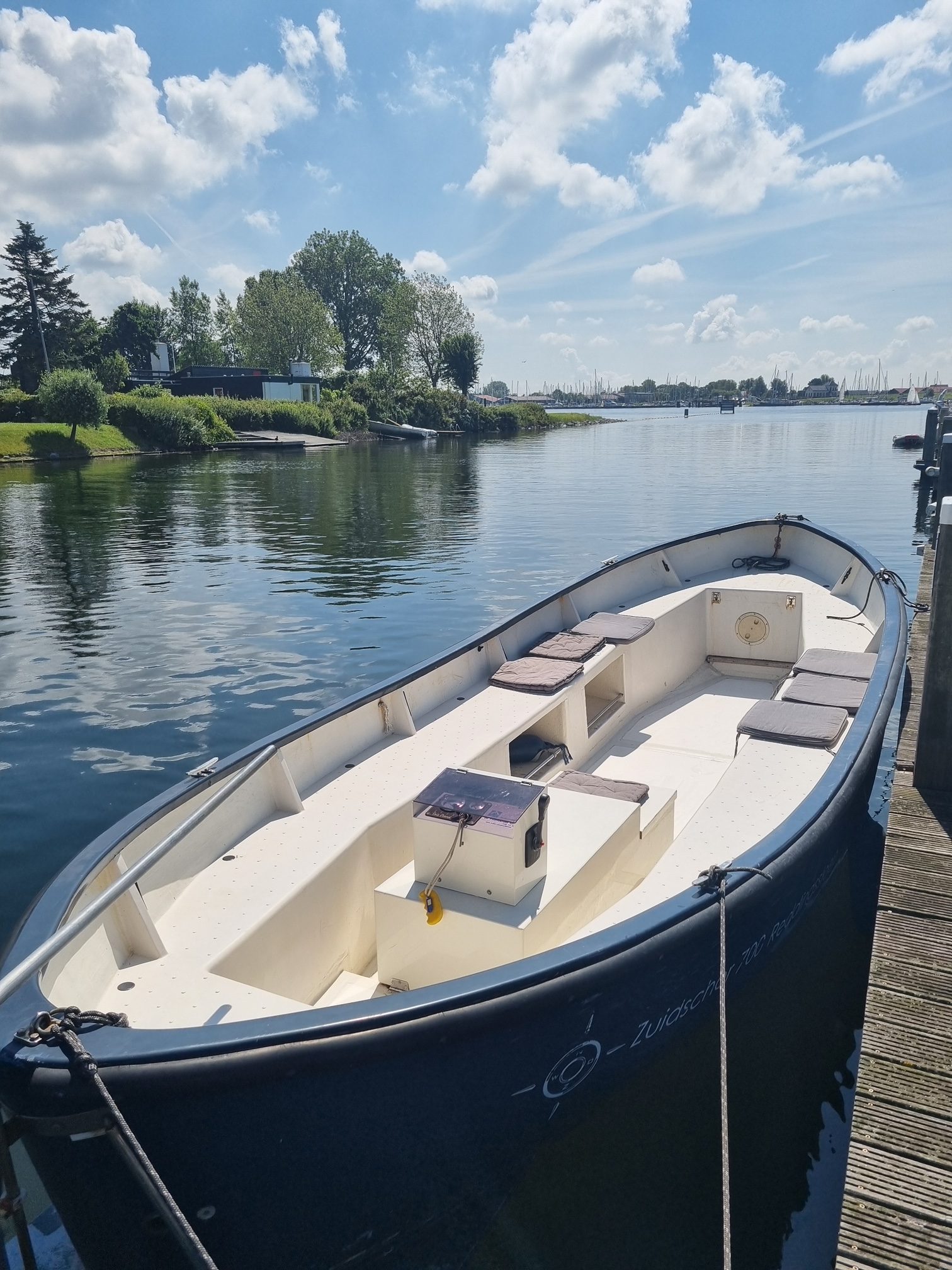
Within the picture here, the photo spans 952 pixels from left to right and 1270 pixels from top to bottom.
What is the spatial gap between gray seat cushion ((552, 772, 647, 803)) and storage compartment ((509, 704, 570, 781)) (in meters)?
1.06

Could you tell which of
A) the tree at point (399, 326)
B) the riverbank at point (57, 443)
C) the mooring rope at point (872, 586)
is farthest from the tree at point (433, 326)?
the mooring rope at point (872, 586)

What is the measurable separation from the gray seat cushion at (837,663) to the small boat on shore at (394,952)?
0.06m

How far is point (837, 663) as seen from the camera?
812 centimetres

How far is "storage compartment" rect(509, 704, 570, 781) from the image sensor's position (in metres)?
7.65

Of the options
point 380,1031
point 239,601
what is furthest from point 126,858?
point 239,601

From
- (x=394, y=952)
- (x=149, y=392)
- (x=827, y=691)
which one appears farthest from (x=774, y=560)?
(x=149, y=392)

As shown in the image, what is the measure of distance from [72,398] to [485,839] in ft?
187

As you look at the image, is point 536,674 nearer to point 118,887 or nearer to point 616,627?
point 616,627

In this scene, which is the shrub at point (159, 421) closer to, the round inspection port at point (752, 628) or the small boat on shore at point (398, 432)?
the small boat on shore at point (398, 432)

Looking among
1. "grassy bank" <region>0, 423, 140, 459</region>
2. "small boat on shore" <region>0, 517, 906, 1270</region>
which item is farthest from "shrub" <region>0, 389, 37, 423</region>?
"small boat on shore" <region>0, 517, 906, 1270</region>

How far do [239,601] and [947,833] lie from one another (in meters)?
15.4

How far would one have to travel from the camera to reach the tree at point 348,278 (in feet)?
376

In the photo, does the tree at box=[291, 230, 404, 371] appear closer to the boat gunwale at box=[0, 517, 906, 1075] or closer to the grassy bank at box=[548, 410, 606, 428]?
the grassy bank at box=[548, 410, 606, 428]

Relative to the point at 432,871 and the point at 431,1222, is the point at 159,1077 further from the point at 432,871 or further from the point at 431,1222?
the point at 432,871
